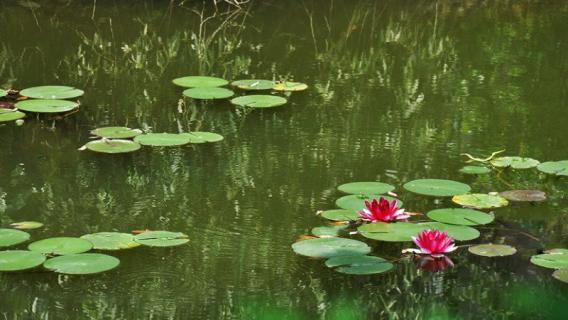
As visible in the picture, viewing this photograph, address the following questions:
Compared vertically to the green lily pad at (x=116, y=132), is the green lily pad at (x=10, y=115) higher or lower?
higher

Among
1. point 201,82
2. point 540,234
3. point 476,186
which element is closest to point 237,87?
point 201,82

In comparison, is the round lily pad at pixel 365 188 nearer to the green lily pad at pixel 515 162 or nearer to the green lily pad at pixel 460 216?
the green lily pad at pixel 460 216

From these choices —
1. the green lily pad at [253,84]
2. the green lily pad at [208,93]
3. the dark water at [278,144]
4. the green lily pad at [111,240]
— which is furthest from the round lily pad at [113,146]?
the green lily pad at [253,84]

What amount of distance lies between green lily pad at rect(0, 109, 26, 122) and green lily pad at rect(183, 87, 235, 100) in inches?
35.3

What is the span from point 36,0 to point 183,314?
18.6ft

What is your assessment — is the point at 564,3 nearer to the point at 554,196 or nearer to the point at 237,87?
the point at 237,87

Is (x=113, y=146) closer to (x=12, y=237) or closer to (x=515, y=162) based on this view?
(x=12, y=237)

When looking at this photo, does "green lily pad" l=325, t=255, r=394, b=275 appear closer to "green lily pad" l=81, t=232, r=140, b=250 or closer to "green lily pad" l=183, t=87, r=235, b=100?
"green lily pad" l=81, t=232, r=140, b=250

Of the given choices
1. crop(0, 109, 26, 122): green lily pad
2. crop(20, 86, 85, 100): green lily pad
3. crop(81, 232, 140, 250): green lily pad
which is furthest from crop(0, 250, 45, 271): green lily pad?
crop(20, 86, 85, 100): green lily pad

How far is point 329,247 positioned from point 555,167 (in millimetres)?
1406

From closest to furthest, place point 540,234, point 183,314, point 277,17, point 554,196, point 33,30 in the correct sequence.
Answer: point 183,314 < point 540,234 < point 554,196 < point 33,30 < point 277,17

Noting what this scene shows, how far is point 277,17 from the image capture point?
26.6 ft

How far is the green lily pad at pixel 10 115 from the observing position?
5250 mm

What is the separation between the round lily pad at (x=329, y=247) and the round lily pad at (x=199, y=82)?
226 centimetres
